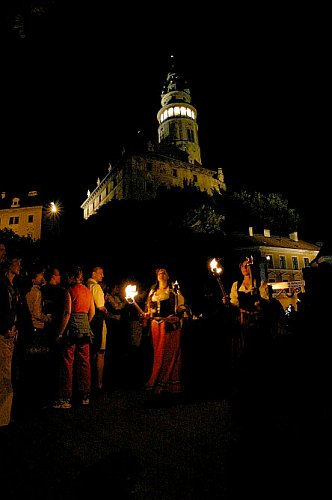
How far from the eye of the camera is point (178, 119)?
255ft

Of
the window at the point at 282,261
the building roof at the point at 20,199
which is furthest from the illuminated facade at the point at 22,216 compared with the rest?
the window at the point at 282,261

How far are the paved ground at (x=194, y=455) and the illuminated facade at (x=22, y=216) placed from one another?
62.3m

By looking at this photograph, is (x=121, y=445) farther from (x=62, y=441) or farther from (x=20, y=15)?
(x=20, y=15)

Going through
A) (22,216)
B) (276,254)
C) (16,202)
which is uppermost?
Answer: (16,202)

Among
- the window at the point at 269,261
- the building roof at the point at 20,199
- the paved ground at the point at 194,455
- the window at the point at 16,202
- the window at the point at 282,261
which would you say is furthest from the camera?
the window at the point at 16,202

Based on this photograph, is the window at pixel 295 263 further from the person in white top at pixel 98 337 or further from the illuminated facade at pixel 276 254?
the person in white top at pixel 98 337

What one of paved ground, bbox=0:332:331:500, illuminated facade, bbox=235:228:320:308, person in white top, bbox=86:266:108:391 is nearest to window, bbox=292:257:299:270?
illuminated facade, bbox=235:228:320:308

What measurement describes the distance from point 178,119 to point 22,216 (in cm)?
4236

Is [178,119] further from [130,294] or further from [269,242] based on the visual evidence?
[130,294]

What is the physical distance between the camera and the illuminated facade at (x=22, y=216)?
62.4 metres

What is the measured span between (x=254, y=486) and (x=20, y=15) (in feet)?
20.5

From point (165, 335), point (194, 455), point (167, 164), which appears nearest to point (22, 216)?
point (167, 164)

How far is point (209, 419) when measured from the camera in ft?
15.7

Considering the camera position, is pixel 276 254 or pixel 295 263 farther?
pixel 295 263
